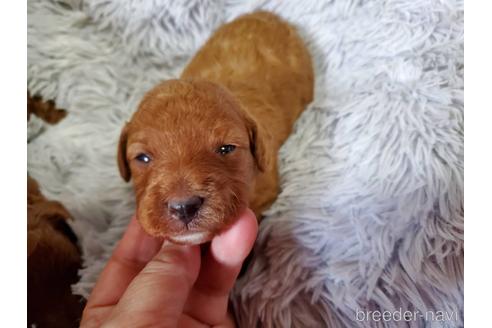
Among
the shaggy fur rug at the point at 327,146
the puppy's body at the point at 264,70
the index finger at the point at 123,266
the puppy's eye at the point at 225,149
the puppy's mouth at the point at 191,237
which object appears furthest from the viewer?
the puppy's body at the point at 264,70

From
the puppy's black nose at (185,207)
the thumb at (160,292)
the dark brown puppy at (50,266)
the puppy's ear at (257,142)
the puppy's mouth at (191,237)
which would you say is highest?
the puppy's ear at (257,142)

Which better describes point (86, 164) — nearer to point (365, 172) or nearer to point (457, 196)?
point (365, 172)

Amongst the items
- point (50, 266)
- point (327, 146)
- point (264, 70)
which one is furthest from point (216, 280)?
point (264, 70)

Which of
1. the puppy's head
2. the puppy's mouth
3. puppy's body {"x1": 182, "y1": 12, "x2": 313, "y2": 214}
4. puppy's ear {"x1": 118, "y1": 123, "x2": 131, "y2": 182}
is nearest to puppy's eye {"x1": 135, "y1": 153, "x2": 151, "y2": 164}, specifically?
the puppy's head

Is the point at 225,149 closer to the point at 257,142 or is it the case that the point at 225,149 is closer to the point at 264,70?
the point at 257,142

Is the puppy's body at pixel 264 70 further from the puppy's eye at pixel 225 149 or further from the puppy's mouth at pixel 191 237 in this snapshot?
the puppy's mouth at pixel 191 237

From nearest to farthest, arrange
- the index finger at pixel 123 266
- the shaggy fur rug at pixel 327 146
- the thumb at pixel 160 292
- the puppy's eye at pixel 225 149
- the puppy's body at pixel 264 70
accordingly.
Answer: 1. the thumb at pixel 160 292
2. the puppy's eye at pixel 225 149
3. the index finger at pixel 123 266
4. the shaggy fur rug at pixel 327 146
5. the puppy's body at pixel 264 70

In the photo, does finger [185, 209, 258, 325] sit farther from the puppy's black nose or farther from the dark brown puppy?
the dark brown puppy

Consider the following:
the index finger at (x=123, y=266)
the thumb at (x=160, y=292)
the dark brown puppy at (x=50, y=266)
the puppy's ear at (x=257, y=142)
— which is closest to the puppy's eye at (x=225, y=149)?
the puppy's ear at (x=257, y=142)

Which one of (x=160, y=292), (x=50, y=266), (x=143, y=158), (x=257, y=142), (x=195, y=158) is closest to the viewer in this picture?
(x=160, y=292)
